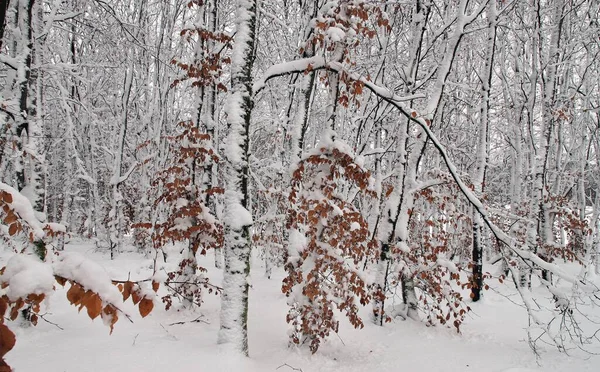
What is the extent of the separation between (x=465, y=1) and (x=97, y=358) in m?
8.24

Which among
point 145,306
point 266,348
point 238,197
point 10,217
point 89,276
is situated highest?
point 238,197

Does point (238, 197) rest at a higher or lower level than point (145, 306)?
higher

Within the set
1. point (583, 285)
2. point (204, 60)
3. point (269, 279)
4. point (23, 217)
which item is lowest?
point (269, 279)

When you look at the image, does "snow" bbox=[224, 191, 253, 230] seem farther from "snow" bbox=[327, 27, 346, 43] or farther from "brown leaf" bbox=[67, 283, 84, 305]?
"brown leaf" bbox=[67, 283, 84, 305]

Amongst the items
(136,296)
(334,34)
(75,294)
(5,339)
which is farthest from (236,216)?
(5,339)

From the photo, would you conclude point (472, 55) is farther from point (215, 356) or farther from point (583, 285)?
point (215, 356)

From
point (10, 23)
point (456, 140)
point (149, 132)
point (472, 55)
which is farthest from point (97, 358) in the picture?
point (456, 140)

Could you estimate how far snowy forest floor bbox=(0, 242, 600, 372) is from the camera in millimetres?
4012

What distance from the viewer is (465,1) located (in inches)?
260

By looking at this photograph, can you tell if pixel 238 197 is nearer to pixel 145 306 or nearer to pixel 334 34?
pixel 334 34

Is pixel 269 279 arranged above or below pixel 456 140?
below

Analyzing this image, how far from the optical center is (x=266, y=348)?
17.6ft

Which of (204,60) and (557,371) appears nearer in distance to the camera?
(557,371)

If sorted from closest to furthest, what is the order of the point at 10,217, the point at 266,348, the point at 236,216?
1. the point at 10,217
2. the point at 236,216
3. the point at 266,348
